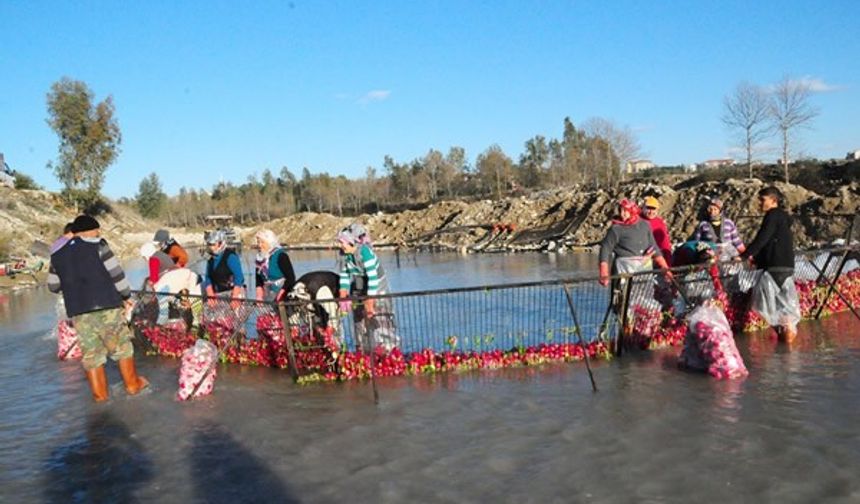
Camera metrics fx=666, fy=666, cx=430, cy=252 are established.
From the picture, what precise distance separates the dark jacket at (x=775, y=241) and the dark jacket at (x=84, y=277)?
7.74 metres

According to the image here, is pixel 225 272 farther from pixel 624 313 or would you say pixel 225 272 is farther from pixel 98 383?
pixel 624 313

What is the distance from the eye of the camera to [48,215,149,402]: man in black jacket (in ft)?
24.4

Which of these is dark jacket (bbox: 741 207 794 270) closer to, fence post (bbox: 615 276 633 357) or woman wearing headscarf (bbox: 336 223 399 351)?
fence post (bbox: 615 276 633 357)

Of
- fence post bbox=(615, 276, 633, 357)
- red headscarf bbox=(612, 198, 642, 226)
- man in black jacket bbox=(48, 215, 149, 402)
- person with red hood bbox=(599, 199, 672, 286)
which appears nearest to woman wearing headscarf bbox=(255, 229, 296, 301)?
man in black jacket bbox=(48, 215, 149, 402)

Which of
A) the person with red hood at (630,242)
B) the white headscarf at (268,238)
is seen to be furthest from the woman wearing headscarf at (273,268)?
the person with red hood at (630,242)

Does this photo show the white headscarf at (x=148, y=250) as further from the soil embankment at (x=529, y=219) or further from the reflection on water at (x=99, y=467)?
the soil embankment at (x=529, y=219)

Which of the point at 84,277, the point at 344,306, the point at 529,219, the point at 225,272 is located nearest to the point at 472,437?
the point at 344,306

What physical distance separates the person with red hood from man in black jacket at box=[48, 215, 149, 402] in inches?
233

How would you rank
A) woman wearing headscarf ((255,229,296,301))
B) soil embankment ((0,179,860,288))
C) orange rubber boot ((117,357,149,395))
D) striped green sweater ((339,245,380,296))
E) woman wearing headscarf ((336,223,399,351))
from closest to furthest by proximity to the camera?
1. orange rubber boot ((117,357,149,395))
2. woman wearing headscarf ((336,223,399,351))
3. striped green sweater ((339,245,380,296))
4. woman wearing headscarf ((255,229,296,301))
5. soil embankment ((0,179,860,288))

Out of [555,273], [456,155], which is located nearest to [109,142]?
[456,155]

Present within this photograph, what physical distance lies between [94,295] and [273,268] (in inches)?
89.3

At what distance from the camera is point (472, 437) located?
5.75 metres

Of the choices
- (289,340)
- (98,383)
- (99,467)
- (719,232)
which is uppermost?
(719,232)

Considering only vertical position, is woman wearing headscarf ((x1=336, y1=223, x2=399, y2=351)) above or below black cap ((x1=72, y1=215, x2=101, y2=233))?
below
